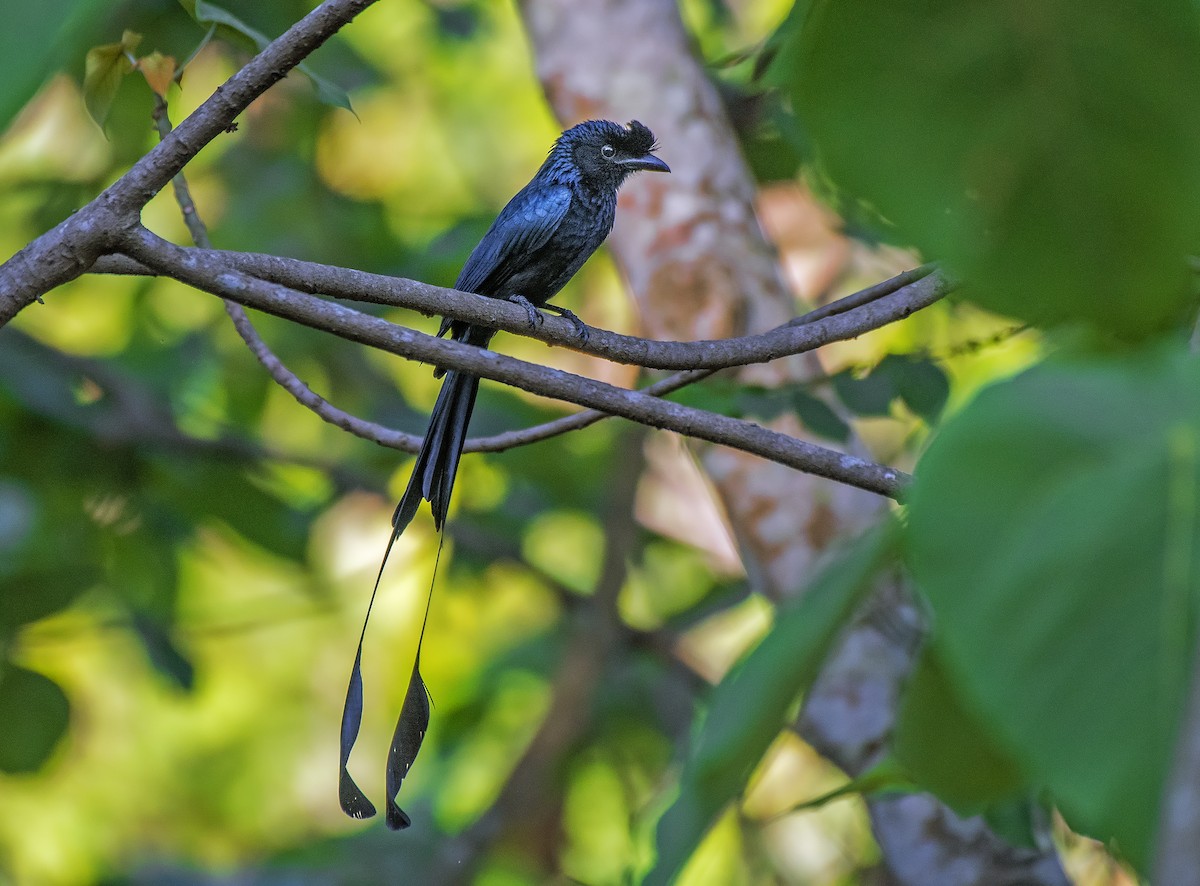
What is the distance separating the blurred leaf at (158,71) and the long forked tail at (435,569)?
2.27ft

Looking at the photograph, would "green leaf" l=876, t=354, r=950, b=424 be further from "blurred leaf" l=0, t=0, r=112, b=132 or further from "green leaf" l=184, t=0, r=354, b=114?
"blurred leaf" l=0, t=0, r=112, b=132

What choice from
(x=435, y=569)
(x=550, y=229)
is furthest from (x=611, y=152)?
(x=435, y=569)

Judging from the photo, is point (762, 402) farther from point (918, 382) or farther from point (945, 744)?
point (945, 744)

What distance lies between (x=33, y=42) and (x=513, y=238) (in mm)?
2447

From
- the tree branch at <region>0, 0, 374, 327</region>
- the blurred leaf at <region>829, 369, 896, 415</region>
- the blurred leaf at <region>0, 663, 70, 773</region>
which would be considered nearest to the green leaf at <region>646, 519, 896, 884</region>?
the tree branch at <region>0, 0, 374, 327</region>

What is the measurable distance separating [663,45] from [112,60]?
1.65 metres

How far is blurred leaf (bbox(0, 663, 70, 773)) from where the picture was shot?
273cm

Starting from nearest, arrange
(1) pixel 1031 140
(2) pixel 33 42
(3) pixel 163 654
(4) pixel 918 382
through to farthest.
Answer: (2) pixel 33 42, (1) pixel 1031 140, (4) pixel 918 382, (3) pixel 163 654

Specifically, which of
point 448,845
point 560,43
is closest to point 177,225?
point 560,43

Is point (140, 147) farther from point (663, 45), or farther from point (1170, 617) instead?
point (1170, 617)

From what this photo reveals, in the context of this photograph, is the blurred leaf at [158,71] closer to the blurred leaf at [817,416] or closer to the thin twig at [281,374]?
the thin twig at [281,374]

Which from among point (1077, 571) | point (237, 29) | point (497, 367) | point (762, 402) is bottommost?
point (762, 402)

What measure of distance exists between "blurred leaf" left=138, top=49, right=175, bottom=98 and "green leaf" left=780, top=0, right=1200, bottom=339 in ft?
5.54

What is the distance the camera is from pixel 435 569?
1837mm
